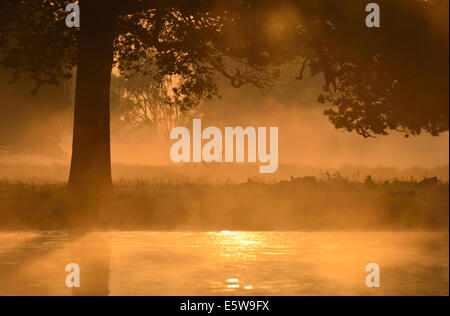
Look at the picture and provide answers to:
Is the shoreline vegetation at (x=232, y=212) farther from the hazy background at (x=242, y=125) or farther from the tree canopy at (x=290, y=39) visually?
the hazy background at (x=242, y=125)

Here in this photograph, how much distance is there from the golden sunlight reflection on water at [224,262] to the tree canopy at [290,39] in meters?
6.74

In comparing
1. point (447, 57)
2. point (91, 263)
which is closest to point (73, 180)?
point (447, 57)

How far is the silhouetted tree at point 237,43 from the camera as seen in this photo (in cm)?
2850

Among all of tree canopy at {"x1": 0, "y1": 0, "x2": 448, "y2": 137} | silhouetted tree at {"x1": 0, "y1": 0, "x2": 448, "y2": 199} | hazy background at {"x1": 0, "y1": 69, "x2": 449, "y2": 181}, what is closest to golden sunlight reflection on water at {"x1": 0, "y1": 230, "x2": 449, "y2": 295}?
tree canopy at {"x1": 0, "y1": 0, "x2": 448, "y2": 137}

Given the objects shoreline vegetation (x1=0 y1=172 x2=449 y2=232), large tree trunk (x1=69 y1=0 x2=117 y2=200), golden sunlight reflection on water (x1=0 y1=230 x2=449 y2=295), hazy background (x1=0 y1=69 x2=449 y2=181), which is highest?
hazy background (x1=0 y1=69 x2=449 y2=181)

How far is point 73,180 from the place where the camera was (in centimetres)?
3200

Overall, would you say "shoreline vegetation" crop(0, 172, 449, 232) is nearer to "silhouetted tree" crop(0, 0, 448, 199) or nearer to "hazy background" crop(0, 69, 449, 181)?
"silhouetted tree" crop(0, 0, 448, 199)

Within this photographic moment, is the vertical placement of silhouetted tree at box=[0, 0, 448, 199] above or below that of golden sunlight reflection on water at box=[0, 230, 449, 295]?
above

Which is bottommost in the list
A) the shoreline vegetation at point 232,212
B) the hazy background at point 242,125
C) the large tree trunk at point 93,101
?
the shoreline vegetation at point 232,212

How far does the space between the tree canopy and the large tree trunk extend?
439 mm

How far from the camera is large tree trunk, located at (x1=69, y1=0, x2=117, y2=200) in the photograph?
32031 mm

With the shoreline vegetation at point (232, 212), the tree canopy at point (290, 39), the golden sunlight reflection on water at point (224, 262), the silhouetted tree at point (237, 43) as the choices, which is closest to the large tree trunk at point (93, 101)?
the silhouetted tree at point (237, 43)

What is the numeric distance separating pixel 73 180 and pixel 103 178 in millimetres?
966
